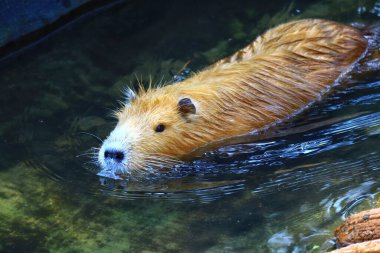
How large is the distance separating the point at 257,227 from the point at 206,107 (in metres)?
1.36

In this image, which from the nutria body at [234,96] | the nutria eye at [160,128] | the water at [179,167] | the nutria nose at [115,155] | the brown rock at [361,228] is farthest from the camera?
the nutria eye at [160,128]

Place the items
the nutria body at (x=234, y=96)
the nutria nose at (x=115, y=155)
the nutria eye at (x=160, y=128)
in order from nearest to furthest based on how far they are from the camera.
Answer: the nutria nose at (x=115, y=155)
the nutria body at (x=234, y=96)
the nutria eye at (x=160, y=128)

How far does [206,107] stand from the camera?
17.1 feet

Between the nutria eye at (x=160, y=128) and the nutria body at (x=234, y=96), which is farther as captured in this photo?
the nutria eye at (x=160, y=128)

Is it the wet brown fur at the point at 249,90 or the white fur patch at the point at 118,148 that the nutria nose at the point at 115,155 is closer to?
the white fur patch at the point at 118,148

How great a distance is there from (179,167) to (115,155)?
0.45 meters

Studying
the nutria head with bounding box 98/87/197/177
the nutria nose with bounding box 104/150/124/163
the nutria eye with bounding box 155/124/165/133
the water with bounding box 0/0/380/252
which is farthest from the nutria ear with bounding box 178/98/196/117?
the nutria nose with bounding box 104/150/124/163

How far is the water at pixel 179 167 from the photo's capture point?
410cm

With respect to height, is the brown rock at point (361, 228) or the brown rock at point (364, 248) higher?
the brown rock at point (364, 248)

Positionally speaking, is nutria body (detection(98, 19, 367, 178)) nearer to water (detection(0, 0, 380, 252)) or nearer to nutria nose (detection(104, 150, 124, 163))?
nutria nose (detection(104, 150, 124, 163))

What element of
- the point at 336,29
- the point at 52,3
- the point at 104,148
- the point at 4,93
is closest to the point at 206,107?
the point at 104,148

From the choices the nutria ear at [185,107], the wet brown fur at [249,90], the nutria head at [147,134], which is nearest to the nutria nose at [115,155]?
the nutria head at [147,134]

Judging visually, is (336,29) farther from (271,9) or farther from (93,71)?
(93,71)

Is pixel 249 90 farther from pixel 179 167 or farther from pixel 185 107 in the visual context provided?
Result: pixel 179 167
